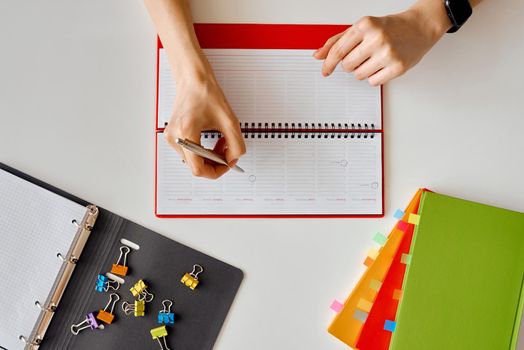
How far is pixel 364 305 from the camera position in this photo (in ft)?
3.42

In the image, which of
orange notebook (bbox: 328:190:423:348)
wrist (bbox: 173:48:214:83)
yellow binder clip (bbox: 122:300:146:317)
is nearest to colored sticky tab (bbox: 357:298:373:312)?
orange notebook (bbox: 328:190:423:348)

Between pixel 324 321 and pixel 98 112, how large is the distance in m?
0.66

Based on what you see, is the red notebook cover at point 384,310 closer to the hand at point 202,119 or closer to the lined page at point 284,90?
the lined page at point 284,90

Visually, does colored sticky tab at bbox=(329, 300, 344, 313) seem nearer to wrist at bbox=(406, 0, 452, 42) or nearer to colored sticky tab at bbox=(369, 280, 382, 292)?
colored sticky tab at bbox=(369, 280, 382, 292)

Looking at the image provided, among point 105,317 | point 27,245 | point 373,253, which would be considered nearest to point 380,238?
point 373,253

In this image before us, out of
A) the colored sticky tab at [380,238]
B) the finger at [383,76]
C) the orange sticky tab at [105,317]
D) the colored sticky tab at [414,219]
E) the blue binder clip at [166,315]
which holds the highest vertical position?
the finger at [383,76]

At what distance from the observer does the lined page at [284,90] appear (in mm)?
1080

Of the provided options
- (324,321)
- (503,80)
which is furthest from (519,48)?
(324,321)

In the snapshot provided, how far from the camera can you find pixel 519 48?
3.67 ft

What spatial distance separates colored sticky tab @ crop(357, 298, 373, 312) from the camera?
104 cm

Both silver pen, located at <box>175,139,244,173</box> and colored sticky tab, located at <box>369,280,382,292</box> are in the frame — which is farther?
colored sticky tab, located at <box>369,280,382,292</box>

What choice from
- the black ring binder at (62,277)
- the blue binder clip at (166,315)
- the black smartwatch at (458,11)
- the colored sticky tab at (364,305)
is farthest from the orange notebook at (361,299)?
the black ring binder at (62,277)

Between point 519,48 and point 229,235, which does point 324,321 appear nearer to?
point 229,235

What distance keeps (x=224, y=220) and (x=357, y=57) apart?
1.45ft
